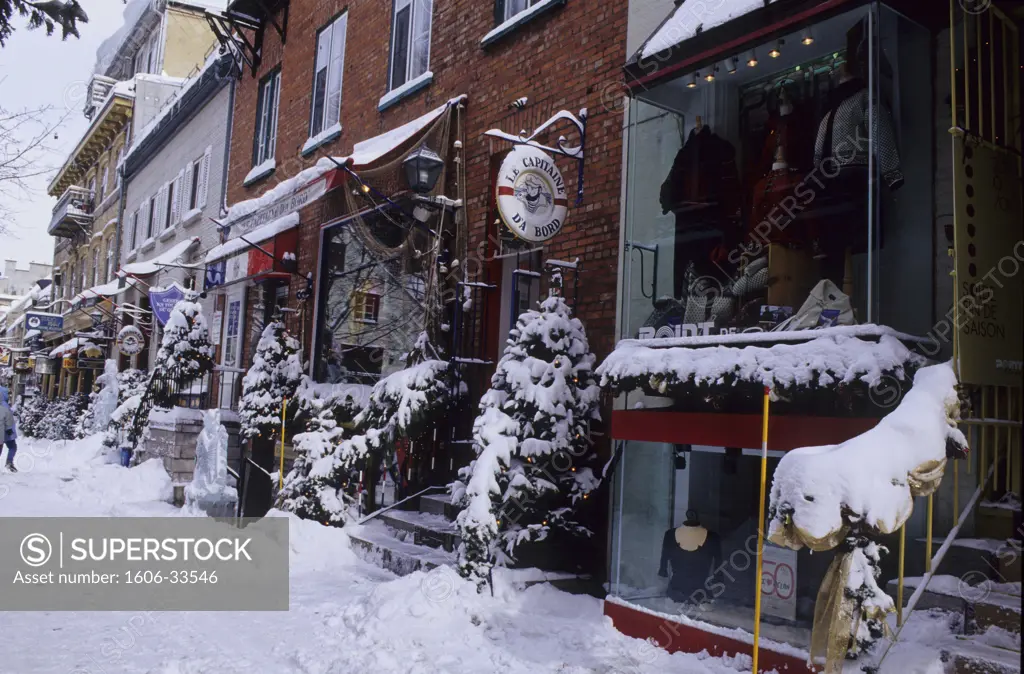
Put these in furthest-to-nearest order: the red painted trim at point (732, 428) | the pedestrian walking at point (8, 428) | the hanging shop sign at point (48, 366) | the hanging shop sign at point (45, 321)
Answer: the hanging shop sign at point (48, 366)
the hanging shop sign at point (45, 321)
the pedestrian walking at point (8, 428)
the red painted trim at point (732, 428)

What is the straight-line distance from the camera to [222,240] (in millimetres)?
16656

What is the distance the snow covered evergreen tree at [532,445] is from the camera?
6.48 m

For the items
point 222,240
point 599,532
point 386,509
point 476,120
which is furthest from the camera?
point 222,240

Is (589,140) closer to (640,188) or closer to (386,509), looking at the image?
(640,188)

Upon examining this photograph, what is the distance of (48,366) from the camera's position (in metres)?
36.5

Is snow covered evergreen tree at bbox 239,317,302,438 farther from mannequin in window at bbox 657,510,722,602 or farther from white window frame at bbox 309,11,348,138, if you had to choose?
mannequin in window at bbox 657,510,722,602

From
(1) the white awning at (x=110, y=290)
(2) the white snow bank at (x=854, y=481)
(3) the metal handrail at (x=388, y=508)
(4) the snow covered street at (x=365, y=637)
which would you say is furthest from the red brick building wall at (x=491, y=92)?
(1) the white awning at (x=110, y=290)

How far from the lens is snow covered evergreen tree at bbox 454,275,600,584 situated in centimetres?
648

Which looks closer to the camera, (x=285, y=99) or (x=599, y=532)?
(x=599, y=532)

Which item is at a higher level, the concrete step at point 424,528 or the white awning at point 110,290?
the white awning at point 110,290

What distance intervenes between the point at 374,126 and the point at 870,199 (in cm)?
834

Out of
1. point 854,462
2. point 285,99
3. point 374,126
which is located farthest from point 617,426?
point 285,99

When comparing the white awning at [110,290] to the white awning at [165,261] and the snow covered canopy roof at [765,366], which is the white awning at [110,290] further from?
the snow covered canopy roof at [765,366]

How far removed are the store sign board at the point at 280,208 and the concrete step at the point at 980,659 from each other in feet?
26.5
